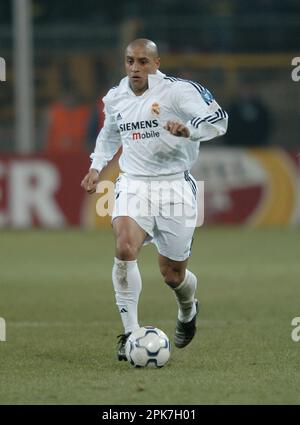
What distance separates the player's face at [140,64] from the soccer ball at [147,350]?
179cm

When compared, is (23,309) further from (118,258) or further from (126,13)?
(126,13)

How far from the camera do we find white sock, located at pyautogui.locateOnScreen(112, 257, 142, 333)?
7766 millimetres

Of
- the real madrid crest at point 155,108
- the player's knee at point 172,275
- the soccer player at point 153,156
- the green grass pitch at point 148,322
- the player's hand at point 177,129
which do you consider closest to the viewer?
the green grass pitch at point 148,322

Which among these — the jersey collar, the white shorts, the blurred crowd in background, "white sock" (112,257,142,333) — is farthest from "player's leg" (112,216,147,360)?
the blurred crowd in background

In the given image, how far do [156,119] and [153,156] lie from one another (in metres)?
0.26

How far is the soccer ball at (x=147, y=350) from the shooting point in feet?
24.4

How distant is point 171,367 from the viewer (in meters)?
7.52

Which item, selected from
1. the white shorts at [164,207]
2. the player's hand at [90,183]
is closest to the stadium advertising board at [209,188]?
the white shorts at [164,207]

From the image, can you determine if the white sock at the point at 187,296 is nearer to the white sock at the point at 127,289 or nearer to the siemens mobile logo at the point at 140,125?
the white sock at the point at 127,289

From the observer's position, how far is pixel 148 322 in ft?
32.1

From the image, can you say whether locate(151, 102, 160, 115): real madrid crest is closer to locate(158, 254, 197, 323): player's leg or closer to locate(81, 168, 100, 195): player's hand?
locate(81, 168, 100, 195): player's hand

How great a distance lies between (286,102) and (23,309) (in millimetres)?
12652

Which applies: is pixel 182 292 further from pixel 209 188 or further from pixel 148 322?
pixel 209 188
